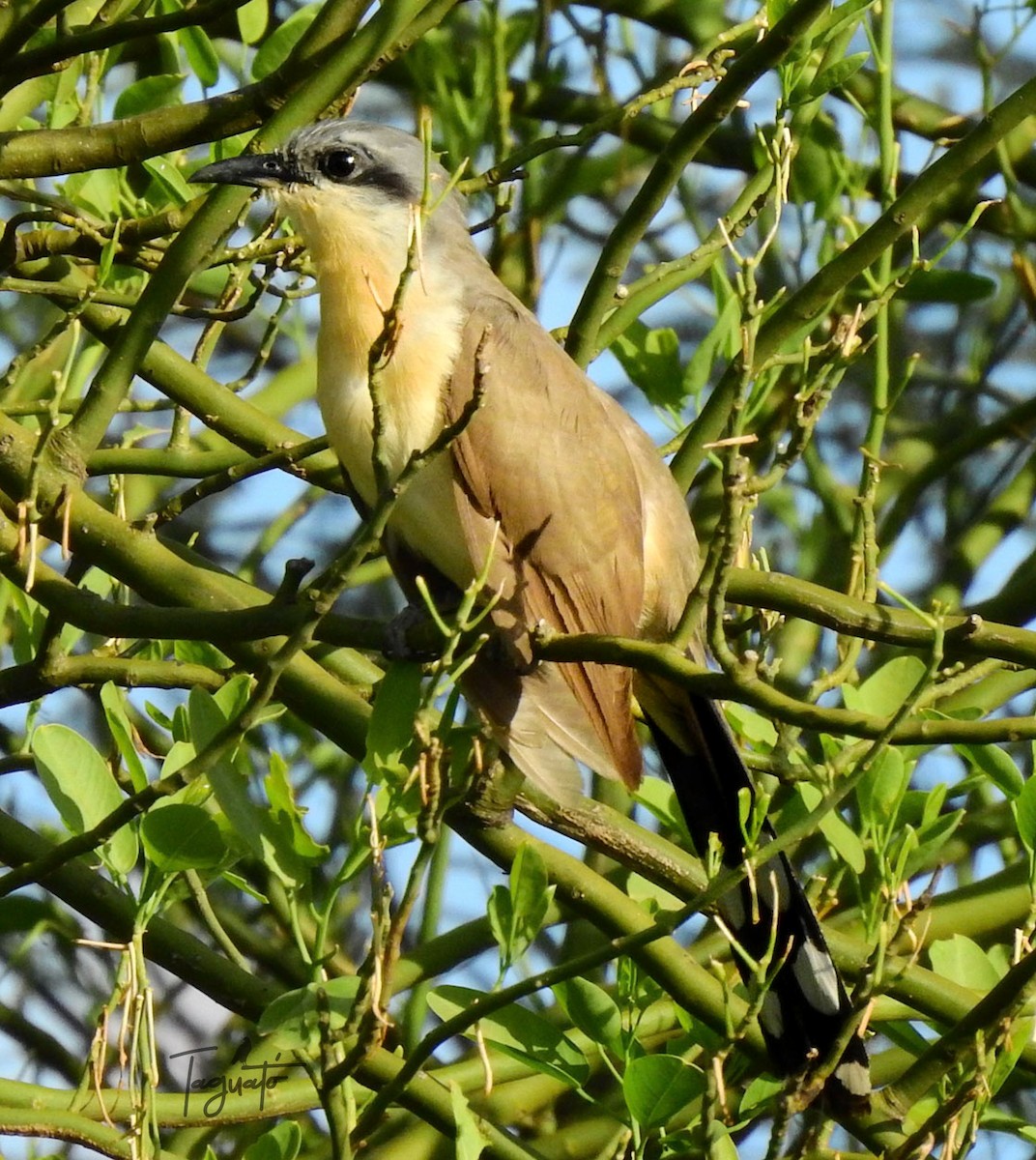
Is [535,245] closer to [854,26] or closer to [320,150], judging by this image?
[320,150]

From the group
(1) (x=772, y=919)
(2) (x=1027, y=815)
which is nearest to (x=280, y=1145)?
(1) (x=772, y=919)

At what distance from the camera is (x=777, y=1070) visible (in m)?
2.77

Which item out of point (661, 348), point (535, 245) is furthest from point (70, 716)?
point (661, 348)

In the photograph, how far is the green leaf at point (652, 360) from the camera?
3123 millimetres

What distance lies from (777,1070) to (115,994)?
1041 mm

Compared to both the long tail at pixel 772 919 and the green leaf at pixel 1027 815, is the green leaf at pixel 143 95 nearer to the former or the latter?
the long tail at pixel 772 919

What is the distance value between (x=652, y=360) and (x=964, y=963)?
3.74ft

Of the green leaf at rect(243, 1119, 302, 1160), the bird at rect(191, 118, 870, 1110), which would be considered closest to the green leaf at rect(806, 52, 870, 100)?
the bird at rect(191, 118, 870, 1110)

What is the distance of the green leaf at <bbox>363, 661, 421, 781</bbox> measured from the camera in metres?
2.13

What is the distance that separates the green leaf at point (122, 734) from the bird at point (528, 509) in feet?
1.85

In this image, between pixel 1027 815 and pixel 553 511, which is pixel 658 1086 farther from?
pixel 553 511

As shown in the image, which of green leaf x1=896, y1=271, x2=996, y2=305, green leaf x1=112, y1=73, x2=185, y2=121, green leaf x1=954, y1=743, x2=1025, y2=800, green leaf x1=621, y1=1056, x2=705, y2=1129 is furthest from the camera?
green leaf x1=896, y1=271, x2=996, y2=305

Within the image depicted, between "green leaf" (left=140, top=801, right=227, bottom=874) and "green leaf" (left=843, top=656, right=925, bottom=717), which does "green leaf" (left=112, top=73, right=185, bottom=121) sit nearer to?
"green leaf" (left=140, top=801, right=227, bottom=874)

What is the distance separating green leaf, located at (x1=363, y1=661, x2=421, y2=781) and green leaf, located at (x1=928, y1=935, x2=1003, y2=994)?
1.04m
